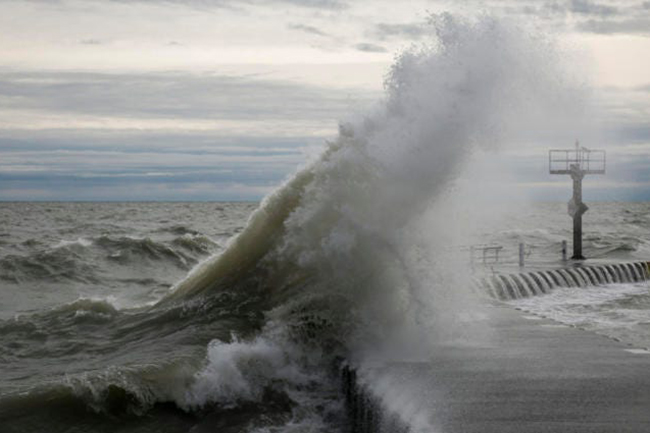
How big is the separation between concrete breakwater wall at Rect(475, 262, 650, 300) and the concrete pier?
9937 millimetres

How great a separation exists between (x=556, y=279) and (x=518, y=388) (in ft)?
55.0

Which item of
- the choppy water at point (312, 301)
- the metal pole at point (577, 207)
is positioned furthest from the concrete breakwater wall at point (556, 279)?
the choppy water at point (312, 301)

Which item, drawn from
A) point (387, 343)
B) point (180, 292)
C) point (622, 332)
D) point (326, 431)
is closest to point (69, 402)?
point (326, 431)

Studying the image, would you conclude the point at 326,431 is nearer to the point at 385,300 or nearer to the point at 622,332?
the point at 385,300

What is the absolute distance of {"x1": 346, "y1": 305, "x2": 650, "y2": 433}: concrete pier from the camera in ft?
18.3

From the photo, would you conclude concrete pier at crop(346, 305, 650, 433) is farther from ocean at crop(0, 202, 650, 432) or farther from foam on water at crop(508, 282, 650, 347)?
foam on water at crop(508, 282, 650, 347)

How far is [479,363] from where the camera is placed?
297 inches

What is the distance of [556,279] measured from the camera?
886 inches

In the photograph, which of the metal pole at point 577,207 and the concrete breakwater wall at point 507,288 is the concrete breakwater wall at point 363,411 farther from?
the metal pole at point 577,207

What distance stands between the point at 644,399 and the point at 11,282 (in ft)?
59.0

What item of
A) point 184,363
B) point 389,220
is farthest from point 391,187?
point 184,363

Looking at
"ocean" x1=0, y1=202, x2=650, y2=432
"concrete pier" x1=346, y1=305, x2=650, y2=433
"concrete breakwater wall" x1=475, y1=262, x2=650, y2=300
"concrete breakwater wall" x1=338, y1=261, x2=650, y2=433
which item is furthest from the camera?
"concrete breakwater wall" x1=475, y1=262, x2=650, y2=300

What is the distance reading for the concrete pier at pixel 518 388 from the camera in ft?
18.3

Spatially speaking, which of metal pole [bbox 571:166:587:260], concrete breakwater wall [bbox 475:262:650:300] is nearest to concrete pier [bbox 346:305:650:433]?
concrete breakwater wall [bbox 475:262:650:300]
